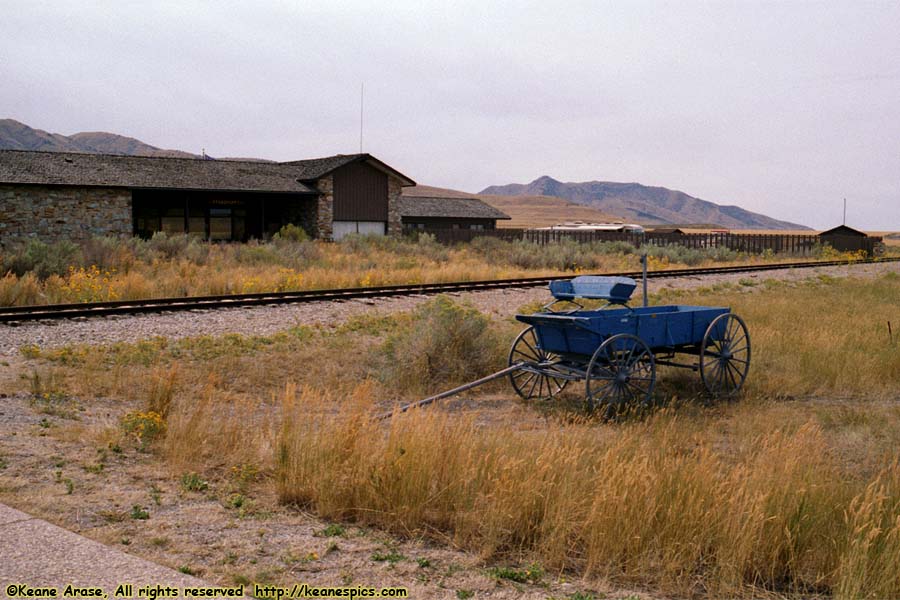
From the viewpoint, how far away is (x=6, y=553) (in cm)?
439

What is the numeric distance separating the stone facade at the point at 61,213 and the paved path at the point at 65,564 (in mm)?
28525

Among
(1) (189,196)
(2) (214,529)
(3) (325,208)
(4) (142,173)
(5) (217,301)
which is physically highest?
(4) (142,173)

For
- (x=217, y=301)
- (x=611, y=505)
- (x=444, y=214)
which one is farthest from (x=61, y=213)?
(x=611, y=505)

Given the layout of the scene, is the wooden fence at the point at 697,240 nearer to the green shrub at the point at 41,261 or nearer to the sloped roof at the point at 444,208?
the sloped roof at the point at 444,208

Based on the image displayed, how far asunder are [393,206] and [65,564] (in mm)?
39936

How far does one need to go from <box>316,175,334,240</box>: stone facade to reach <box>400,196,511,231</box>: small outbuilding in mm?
12708

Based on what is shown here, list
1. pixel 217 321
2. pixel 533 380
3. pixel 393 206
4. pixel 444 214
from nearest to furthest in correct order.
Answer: pixel 533 380 → pixel 217 321 → pixel 393 206 → pixel 444 214

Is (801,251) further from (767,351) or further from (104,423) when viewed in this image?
(104,423)

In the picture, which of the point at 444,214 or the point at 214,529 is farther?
the point at 444,214

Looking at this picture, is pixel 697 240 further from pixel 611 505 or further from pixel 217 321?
pixel 611 505

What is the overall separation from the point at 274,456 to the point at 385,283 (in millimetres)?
15693

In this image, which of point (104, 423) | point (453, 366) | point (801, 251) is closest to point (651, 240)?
point (801, 251)

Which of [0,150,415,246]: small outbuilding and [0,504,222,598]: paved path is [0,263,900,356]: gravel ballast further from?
Answer: [0,150,415,246]: small outbuilding

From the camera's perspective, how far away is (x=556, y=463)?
223 inches
